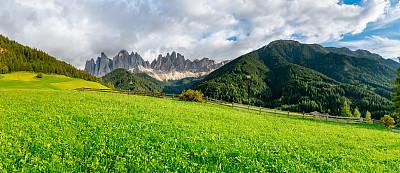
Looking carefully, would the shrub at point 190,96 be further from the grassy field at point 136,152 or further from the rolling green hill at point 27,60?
the rolling green hill at point 27,60

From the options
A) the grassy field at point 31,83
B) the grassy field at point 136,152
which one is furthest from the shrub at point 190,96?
the grassy field at point 31,83

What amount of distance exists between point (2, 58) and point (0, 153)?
17946 centimetres

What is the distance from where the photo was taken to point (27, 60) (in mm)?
127000

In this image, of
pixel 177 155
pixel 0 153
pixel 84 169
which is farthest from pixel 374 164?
pixel 0 153

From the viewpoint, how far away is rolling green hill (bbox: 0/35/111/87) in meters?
105

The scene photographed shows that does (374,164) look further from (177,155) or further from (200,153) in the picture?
(177,155)

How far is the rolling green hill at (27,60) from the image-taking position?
344 feet

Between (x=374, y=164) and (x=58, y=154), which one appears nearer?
(x=58, y=154)

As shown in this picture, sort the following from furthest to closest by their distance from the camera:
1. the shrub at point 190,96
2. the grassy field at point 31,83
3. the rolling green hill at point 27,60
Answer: the rolling green hill at point 27,60
the grassy field at point 31,83
the shrub at point 190,96

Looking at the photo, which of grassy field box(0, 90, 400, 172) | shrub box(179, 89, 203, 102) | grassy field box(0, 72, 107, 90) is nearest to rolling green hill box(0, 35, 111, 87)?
grassy field box(0, 72, 107, 90)

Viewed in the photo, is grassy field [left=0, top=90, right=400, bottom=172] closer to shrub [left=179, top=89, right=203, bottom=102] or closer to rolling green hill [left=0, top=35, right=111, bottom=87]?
shrub [left=179, top=89, right=203, bottom=102]

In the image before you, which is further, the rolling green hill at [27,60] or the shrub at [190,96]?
the rolling green hill at [27,60]

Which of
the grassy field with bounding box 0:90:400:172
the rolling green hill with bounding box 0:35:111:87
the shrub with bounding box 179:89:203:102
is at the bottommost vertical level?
the grassy field with bounding box 0:90:400:172

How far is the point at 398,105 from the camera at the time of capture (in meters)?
30.6
